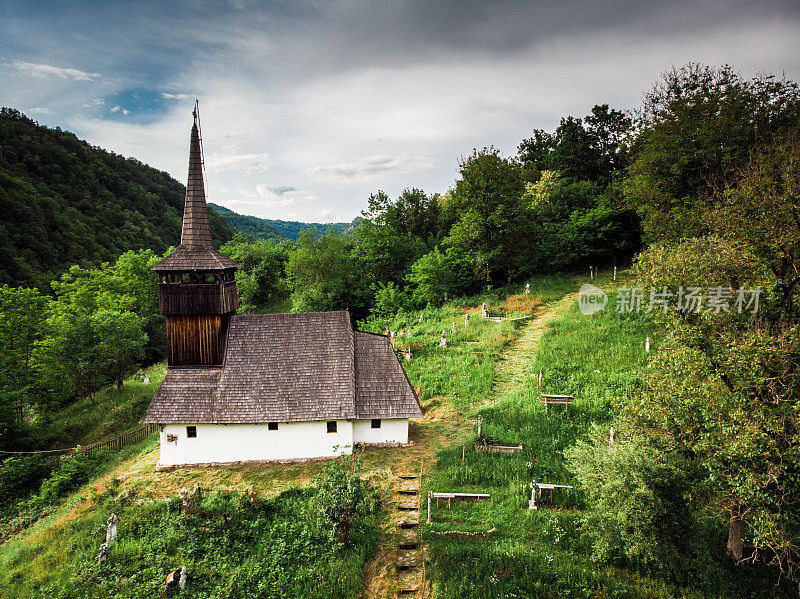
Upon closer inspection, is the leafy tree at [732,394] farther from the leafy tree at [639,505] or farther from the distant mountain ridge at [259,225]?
the distant mountain ridge at [259,225]

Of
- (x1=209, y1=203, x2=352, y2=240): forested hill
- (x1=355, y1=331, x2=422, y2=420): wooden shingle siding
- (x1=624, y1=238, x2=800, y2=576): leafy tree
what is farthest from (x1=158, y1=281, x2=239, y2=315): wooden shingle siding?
(x1=209, y1=203, x2=352, y2=240): forested hill

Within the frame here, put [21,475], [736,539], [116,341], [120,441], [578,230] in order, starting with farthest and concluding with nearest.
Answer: [578,230] → [116,341] → [120,441] → [21,475] → [736,539]

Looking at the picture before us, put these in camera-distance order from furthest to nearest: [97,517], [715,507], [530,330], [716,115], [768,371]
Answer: [530,330]
[716,115]
[97,517]
[715,507]
[768,371]

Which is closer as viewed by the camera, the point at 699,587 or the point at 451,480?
the point at 699,587

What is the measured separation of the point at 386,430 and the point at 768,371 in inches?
475

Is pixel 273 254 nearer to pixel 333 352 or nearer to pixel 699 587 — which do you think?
pixel 333 352

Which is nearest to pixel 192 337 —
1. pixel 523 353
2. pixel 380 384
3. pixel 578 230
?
pixel 380 384

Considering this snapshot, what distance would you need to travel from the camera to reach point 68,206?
185 ft

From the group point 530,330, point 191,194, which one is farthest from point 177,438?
point 530,330

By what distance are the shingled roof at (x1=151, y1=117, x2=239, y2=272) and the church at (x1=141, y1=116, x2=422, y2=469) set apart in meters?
0.04

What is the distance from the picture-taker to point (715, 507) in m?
11.3

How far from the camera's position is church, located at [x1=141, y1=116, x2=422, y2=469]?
627 inches

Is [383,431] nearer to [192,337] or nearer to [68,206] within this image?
[192,337]

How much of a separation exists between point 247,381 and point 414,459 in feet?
23.9
